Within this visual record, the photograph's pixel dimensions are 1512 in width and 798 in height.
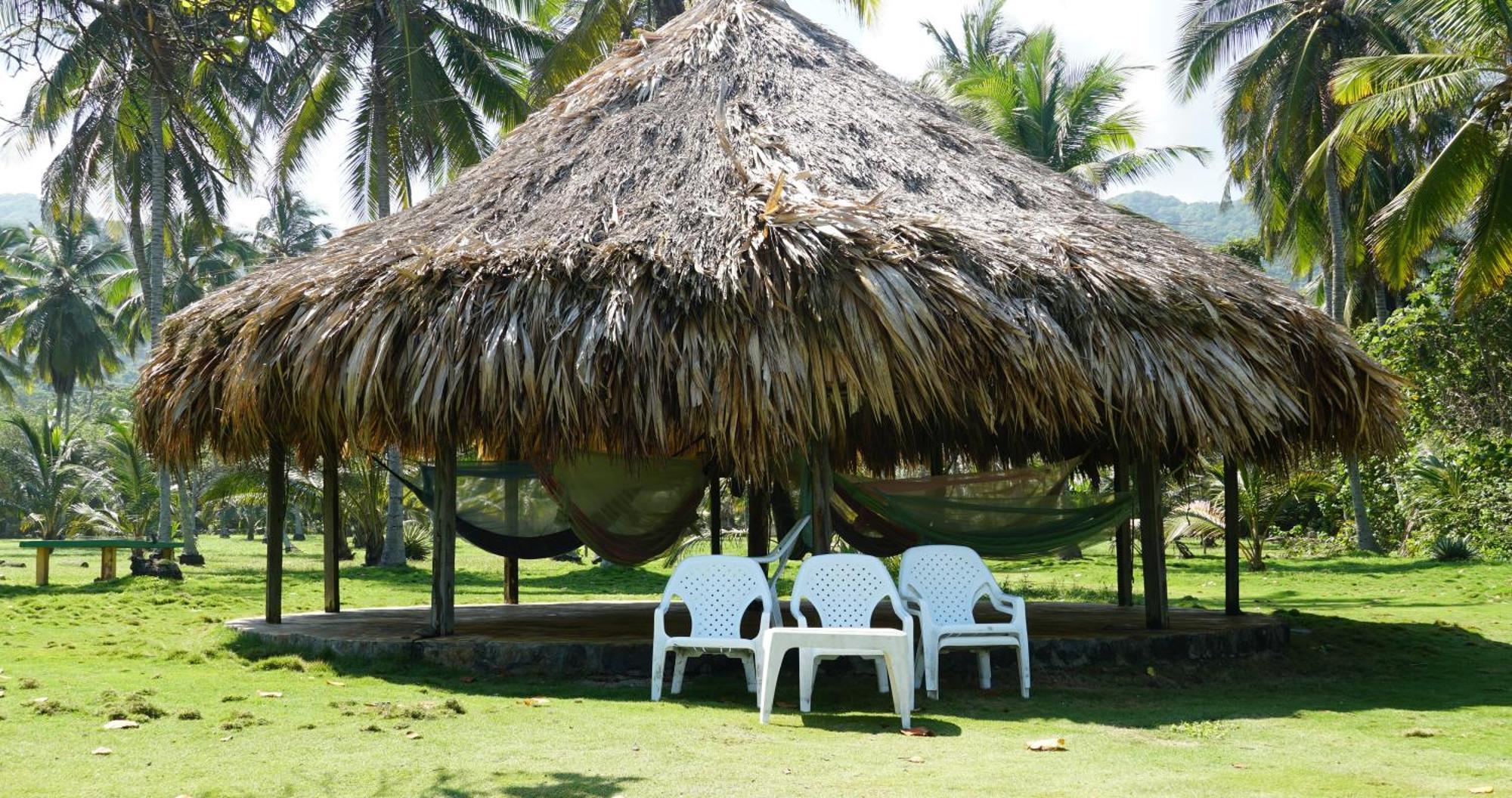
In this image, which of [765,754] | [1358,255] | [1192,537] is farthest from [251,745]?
[1358,255]

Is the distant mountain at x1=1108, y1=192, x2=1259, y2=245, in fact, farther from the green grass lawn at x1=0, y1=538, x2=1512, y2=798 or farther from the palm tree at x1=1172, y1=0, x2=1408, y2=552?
the green grass lawn at x1=0, y1=538, x2=1512, y2=798

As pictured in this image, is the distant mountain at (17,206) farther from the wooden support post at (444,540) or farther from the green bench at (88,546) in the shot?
the wooden support post at (444,540)

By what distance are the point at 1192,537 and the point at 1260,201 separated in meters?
6.50

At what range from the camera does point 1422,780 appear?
4.00 m

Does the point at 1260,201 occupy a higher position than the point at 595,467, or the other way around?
the point at 1260,201

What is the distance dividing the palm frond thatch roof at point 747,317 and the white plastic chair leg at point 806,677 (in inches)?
44.3

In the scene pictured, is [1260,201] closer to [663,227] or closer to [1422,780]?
[663,227]

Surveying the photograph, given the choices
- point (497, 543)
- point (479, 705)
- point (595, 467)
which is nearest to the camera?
point (479, 705)

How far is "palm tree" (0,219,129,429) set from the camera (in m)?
33.4

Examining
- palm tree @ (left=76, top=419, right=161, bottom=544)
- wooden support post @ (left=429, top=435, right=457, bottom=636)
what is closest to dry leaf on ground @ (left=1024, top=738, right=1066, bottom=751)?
wooden support post @ (left=429, top=435, right=457, bottom=636)

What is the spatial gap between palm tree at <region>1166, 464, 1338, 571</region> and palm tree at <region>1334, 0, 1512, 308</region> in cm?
254

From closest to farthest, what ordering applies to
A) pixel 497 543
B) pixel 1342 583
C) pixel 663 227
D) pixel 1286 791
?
pixel 1286 791, pixel 663 227, pixel 497 543, pixel 1342 583

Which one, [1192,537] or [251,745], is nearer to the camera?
[251,745]

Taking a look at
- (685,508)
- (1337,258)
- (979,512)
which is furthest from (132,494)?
(1337,258)
